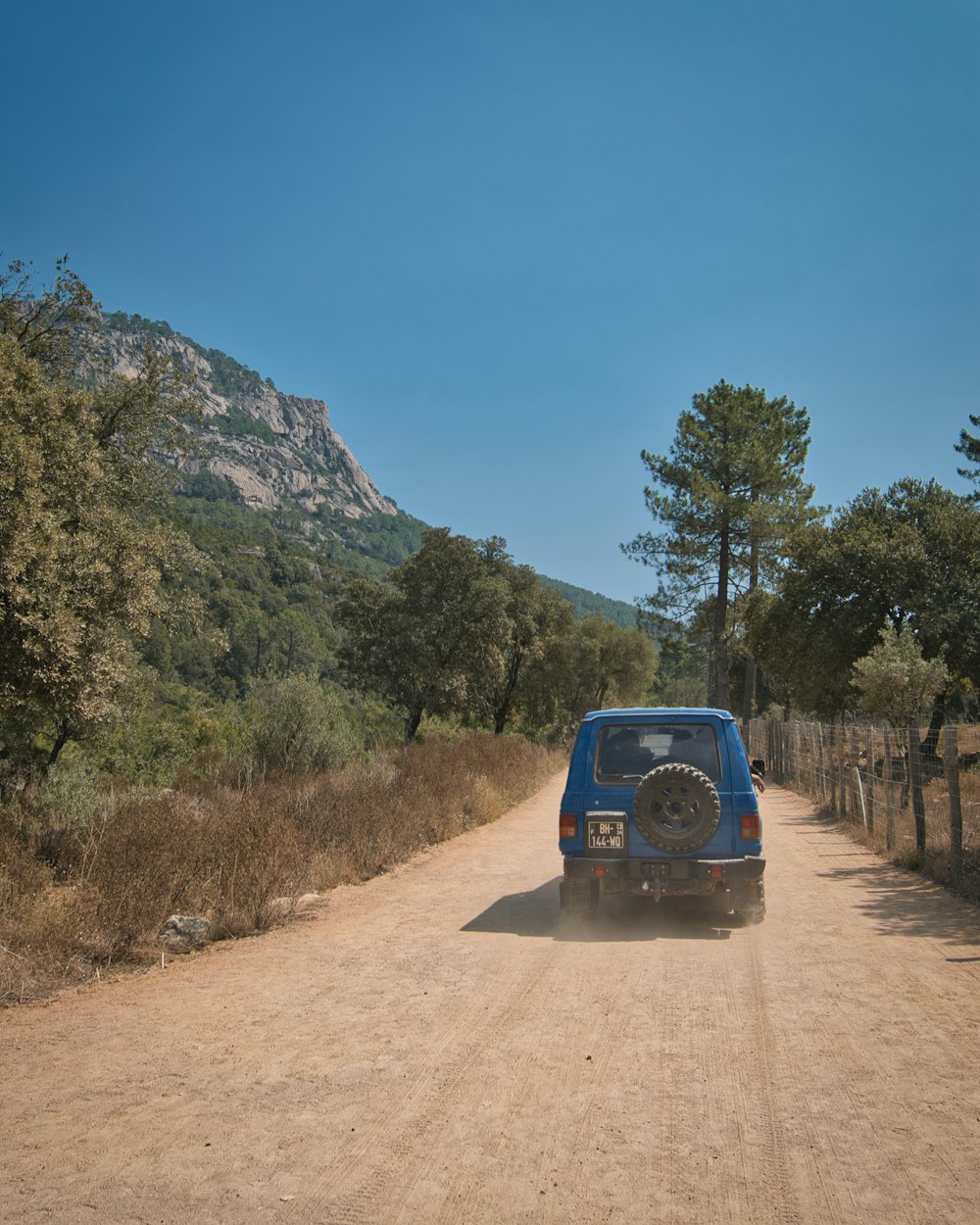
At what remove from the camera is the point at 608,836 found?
27.1 ft

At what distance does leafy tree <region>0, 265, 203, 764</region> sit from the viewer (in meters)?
9.98

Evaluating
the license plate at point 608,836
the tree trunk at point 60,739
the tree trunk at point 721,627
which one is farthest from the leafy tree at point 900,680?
the tree trunk at point 721,627

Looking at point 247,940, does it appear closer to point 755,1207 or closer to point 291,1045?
point 291,1045

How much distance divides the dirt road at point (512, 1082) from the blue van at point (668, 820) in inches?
17.0

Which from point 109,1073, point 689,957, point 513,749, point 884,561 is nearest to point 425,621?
point 513,749

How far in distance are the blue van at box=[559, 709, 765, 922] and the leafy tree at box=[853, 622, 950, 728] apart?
12.6m

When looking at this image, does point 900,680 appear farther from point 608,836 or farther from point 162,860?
point 162,860

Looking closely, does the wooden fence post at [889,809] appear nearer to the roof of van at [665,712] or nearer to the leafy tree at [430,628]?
the roof of van at [665,712]

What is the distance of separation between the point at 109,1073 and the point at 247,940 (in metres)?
3.23

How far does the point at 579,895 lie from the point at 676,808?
1309 millimetres

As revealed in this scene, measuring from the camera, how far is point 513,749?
2666 cm

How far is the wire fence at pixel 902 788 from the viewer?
10.1 meters

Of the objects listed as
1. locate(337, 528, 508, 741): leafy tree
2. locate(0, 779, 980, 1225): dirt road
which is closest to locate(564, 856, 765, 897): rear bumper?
locate(0, 779, 980, 1225): dirt road

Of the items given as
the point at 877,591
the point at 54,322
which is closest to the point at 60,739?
the point at 54,322
